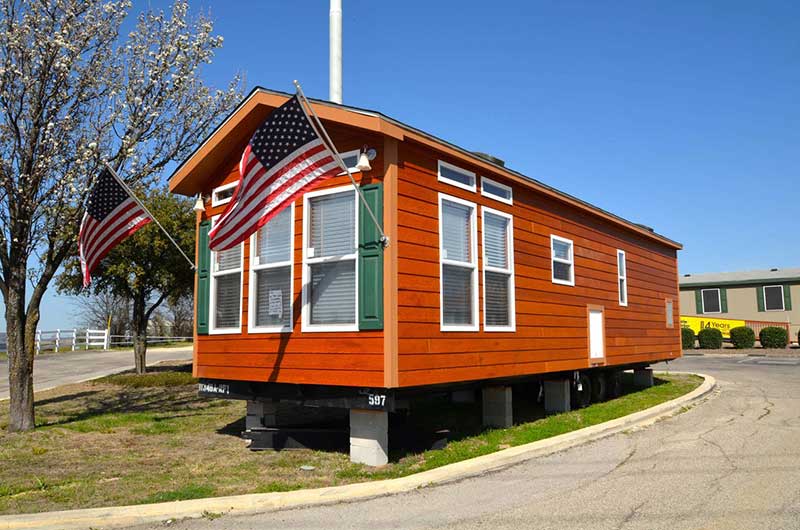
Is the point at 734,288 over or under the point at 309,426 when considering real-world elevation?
over

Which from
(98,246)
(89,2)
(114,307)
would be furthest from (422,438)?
(114,307)

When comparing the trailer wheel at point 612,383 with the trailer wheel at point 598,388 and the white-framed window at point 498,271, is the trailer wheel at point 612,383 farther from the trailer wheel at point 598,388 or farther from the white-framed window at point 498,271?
the white-framed window at point 498,271

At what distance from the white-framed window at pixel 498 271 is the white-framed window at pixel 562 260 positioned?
1.47 meters

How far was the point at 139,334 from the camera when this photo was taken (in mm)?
18203

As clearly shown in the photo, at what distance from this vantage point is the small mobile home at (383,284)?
7.23 metres

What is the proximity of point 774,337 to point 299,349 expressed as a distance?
26843mm

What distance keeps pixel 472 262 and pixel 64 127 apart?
650cm

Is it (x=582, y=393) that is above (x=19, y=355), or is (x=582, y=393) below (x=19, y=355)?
below

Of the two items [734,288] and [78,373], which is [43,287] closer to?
[78,373]

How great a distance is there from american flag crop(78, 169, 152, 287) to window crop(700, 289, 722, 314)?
102 ft

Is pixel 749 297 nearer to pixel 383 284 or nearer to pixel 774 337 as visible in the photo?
pixel 774 337

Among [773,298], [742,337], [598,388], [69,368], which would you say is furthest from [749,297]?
[69,368]

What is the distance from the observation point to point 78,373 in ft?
64.3

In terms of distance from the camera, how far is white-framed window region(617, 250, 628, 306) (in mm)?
12961
